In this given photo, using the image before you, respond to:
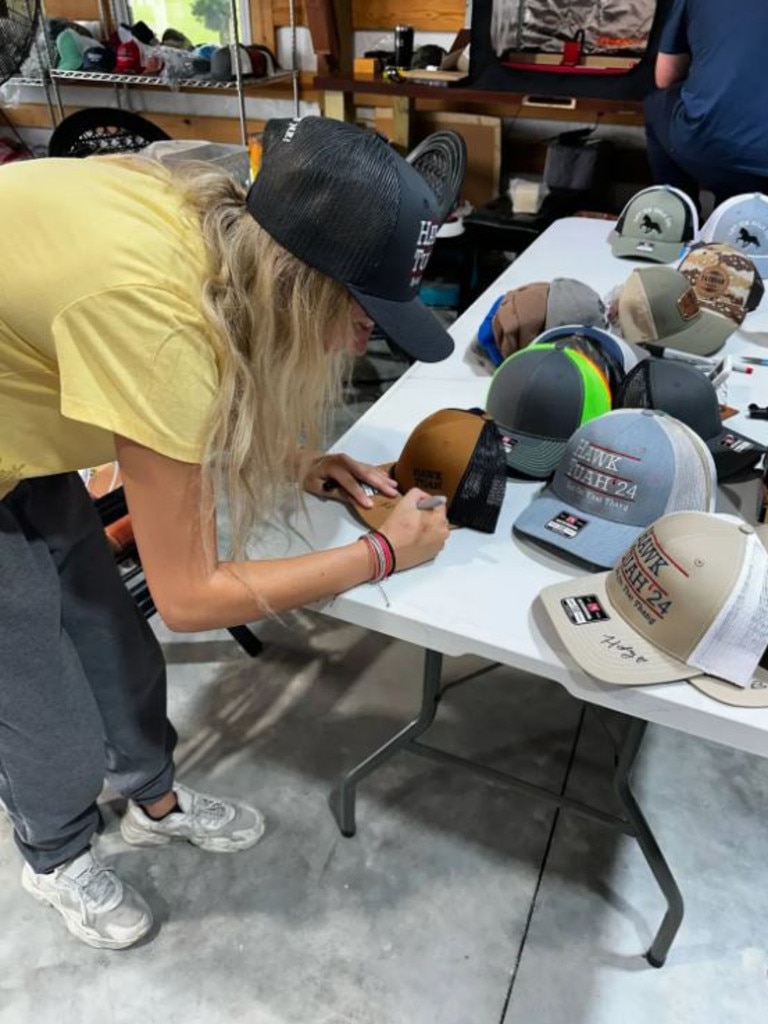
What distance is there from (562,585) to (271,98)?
3.99 meters

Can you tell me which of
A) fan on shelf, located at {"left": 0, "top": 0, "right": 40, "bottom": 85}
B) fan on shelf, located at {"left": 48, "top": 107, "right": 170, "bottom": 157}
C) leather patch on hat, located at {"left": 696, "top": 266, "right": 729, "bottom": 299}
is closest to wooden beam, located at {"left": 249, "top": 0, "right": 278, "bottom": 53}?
fan on shelf, located at {"left": 0, "top": 0, "right": 40, "bottom": 85}

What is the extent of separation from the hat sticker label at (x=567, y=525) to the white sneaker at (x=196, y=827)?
0.85m

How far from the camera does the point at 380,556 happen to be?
1055 millimetres

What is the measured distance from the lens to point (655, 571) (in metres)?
0.95

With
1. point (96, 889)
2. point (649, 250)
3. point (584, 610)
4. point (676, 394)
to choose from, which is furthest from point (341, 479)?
point (649, 250)

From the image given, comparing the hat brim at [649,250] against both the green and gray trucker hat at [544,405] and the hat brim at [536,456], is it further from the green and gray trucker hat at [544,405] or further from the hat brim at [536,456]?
the hat brim at [536,456]

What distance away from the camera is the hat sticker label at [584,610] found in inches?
38.7

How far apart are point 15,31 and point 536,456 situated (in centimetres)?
218

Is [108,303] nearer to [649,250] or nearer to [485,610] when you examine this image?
[485,610]

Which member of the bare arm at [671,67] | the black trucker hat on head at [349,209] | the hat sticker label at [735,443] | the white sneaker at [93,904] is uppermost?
the black trucker hat on head at [349,209]

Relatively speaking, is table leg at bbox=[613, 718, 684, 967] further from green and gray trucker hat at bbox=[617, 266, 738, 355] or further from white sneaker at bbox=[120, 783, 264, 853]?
green and gray trucker hat at bbox=[617, 266, 738, 355]

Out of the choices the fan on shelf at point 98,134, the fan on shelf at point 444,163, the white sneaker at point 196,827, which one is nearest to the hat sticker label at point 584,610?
the white sneaker at point 196,827

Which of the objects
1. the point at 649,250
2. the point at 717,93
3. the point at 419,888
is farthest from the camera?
the point at 717,93

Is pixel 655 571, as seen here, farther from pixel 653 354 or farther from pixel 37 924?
pixel 37 924
